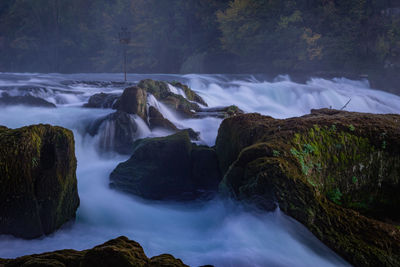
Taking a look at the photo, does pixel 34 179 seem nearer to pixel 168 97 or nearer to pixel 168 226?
pixel 168 226

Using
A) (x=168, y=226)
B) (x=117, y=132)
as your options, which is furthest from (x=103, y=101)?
(x=168, y=226)

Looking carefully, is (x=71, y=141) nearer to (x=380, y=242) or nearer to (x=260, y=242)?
(x=260, y=242)

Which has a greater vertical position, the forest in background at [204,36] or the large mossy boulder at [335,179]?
the forest in background at [204,36]

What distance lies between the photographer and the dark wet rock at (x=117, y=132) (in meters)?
8.11

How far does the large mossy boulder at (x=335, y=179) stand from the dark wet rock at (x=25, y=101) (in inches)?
370

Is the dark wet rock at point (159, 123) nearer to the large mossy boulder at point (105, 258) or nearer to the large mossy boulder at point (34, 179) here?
the large mossy boulder at point (34, 179)

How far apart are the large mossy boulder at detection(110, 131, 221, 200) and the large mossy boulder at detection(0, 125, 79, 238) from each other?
5.43 feet

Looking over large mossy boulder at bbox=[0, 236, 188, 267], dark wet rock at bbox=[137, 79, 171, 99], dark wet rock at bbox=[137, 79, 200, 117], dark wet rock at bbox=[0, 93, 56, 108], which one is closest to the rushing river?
dark wet rock at bbox=[137, 79, 200, 117]

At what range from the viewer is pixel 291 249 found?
274 cm

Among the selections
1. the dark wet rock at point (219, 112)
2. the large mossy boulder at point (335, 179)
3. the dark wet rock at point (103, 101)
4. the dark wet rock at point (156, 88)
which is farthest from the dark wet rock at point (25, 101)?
the large mossy boulder at point (335, 179)

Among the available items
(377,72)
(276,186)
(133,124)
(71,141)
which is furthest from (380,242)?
(377,72)

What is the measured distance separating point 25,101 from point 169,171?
27.3 feet

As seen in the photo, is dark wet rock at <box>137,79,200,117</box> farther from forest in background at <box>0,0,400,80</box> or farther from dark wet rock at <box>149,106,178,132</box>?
forest in background at <box>0,0,400,80</box>

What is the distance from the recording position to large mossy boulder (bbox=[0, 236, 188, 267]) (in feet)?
6.09
